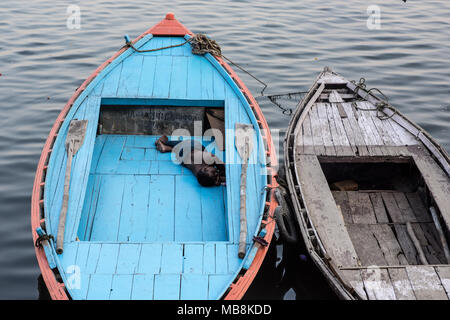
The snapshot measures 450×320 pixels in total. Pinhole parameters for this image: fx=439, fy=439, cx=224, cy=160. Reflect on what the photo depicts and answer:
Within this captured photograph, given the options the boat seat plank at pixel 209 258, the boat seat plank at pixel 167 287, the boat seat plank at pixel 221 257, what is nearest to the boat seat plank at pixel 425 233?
the boat seat plank at pixel 221 257

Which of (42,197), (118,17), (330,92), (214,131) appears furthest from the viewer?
(118,17)

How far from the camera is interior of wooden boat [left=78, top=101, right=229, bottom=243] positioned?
581 cm

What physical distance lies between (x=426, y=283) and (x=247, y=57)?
1012 centimetres

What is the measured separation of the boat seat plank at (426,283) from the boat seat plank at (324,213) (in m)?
0.68

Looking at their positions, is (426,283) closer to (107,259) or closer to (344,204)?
(344,204)

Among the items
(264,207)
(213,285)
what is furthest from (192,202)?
(213,285)

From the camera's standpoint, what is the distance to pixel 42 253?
4969 mm

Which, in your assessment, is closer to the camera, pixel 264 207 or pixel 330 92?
pixel 264 207

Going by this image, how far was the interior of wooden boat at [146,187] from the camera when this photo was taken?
19.1ft

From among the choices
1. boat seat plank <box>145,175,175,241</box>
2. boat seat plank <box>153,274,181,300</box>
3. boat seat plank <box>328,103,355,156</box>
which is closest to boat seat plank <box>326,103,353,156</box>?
boat seat plank <box>328,103,355,156</box>

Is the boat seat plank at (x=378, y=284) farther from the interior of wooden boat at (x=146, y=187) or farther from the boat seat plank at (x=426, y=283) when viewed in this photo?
the interior of wooden boat at (x=146, y=187)

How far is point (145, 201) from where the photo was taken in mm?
6262
